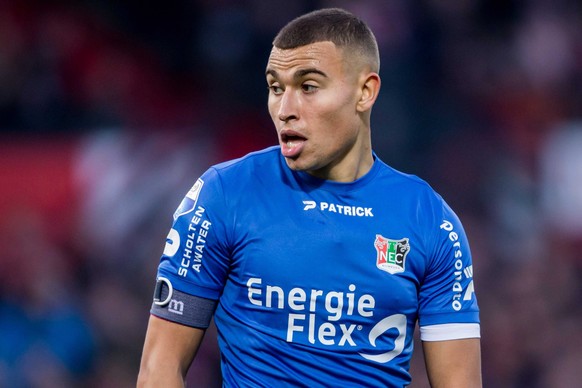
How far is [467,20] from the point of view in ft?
34.5

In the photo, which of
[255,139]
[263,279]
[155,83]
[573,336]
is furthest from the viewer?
[155,83]

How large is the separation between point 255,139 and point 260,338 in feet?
18.7

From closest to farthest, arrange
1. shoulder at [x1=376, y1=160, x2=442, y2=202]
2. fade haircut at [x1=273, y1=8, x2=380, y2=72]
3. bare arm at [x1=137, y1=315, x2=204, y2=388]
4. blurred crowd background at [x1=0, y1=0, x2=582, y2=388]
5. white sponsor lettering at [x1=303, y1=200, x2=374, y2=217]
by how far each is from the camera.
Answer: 1. bare arm at [x1=137, y1=315, x2=204, y2=388]
2. fade haircut at [x1=273, y1=8, x2=380, y2=72]
3. white sponsor lettering at [x1=303, y1=200, x2=374, y2=217]
4. shoulder at [x1=376, y1=160, x2=442, y2=202]
5. blurred crowd background at [x1=0, y1=0, x2=582, y2=388]

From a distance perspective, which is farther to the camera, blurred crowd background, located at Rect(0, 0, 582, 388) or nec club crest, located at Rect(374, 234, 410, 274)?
blurred crowd background, located at Rect(0, 0, 582, 388)

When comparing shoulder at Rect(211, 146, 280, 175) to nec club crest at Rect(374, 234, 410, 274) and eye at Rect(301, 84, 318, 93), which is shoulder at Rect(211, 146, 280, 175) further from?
nec club crest at Rect(374, 234, 410, 274)

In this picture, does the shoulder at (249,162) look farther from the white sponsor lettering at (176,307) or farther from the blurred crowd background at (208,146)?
the blurred crowd background at (208,146)

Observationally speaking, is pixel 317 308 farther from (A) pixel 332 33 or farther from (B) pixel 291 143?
(A) pixel 332 33

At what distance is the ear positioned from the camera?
156 inches

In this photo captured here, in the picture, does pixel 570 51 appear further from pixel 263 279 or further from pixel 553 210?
pixel 263 279

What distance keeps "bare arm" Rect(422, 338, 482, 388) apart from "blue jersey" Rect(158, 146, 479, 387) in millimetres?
37

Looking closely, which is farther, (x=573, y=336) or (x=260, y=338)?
(x=573, y=336)

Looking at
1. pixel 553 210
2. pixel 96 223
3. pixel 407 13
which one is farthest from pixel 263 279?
pixel 407 13

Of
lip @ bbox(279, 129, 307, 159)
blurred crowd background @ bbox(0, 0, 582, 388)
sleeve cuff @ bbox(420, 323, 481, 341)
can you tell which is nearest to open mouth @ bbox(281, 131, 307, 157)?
lip @ bbox(279, 129, 307, 159)

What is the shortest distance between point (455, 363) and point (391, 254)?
1.54 feet
